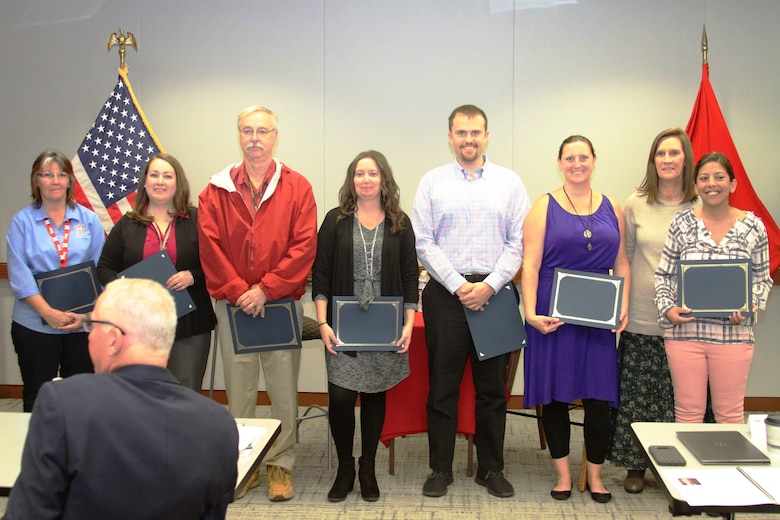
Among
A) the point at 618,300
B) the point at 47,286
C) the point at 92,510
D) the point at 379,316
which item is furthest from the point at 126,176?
the point at 92,510

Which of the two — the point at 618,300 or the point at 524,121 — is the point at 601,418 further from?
the point at 524,121

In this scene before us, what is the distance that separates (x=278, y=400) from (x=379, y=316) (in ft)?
2.29

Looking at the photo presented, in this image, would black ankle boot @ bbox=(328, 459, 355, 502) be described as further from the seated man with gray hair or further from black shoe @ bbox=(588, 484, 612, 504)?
the seated man with gray hair

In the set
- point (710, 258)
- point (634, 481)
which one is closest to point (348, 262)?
point (710, 258)

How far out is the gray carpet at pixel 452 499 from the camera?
3.31 metres

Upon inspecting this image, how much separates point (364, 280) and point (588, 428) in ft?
4.30

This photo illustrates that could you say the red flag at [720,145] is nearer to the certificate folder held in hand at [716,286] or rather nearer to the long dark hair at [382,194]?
the certificate folder held in hand at [716,286]

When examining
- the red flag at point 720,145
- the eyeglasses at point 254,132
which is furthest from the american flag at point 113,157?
the red flag at point 720,145

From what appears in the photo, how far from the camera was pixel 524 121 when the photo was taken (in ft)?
16.8

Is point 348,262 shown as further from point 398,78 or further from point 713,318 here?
point 398,78

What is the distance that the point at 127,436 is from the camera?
1.42m

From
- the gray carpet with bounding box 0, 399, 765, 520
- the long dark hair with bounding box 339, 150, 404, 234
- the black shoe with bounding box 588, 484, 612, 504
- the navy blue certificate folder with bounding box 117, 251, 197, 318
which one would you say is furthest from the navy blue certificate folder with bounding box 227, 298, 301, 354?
the black shoe with bounding box 588, 484, 612, 504

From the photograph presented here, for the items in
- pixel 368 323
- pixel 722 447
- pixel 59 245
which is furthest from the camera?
pixel 59 245

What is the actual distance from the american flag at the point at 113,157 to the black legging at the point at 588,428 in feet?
10.0
